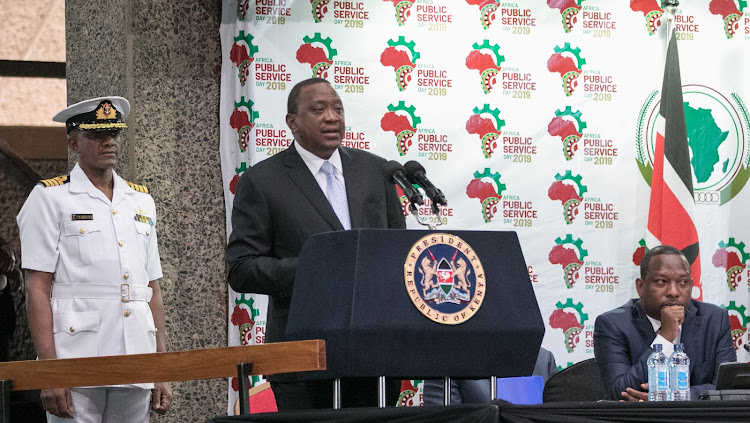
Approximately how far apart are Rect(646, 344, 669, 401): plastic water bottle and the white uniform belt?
173 cm

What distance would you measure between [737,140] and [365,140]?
1944mm

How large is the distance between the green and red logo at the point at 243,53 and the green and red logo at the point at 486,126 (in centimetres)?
110

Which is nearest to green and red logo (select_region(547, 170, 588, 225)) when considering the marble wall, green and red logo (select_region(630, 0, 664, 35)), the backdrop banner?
the backdrop banner

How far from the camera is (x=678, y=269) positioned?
13.0 ft

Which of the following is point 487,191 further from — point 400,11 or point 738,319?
point 738,319

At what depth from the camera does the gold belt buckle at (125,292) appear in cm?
366

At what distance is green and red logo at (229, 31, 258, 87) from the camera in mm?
5031

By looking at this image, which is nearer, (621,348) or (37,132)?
(621,348)

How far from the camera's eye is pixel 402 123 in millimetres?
5207

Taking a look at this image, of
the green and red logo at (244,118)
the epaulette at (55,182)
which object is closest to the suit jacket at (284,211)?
the epaulette at (55,182)

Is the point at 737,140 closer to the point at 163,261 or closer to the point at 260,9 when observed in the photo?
the point at 260,9

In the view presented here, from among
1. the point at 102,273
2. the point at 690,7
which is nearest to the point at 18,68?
the point at 102,273

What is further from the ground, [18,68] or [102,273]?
[18,68]

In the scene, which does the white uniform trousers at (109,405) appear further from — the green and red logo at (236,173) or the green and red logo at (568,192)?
the green and red logo at (568,192)
